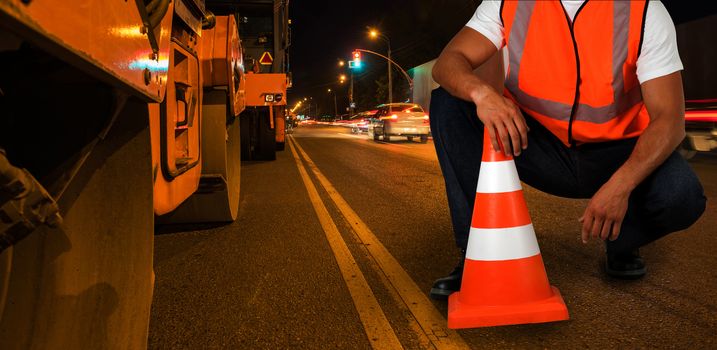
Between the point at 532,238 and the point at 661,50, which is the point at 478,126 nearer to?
the point at 532,238

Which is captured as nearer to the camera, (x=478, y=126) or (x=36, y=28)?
(x=36, y=28)

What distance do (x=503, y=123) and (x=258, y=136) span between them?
31.4 feet

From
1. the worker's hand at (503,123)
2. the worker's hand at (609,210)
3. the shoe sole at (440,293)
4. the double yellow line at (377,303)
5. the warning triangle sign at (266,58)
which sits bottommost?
the double yellow line at (377,303)

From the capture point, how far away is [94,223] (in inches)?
59.4

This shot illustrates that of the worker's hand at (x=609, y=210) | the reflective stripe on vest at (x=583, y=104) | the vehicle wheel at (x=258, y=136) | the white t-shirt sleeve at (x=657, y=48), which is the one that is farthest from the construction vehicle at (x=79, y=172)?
the vehicle wheel at (x=258, y=136)

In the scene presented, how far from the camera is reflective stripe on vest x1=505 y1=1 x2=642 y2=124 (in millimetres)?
2238

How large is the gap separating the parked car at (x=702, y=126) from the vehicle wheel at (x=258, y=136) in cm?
846

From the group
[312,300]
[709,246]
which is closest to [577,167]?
[312,300]

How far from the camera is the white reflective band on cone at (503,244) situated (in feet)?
6.95

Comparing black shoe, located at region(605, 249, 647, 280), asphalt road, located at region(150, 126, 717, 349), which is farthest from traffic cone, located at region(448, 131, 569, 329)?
black shoe, located at region(605, 249, 647, 280)

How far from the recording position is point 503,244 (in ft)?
6.97

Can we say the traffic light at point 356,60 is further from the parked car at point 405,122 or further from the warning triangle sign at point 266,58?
the warning triangle sign at point 266,58

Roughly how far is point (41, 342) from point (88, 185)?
0.43m

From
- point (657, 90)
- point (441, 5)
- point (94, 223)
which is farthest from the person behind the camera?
point (441, 5)
